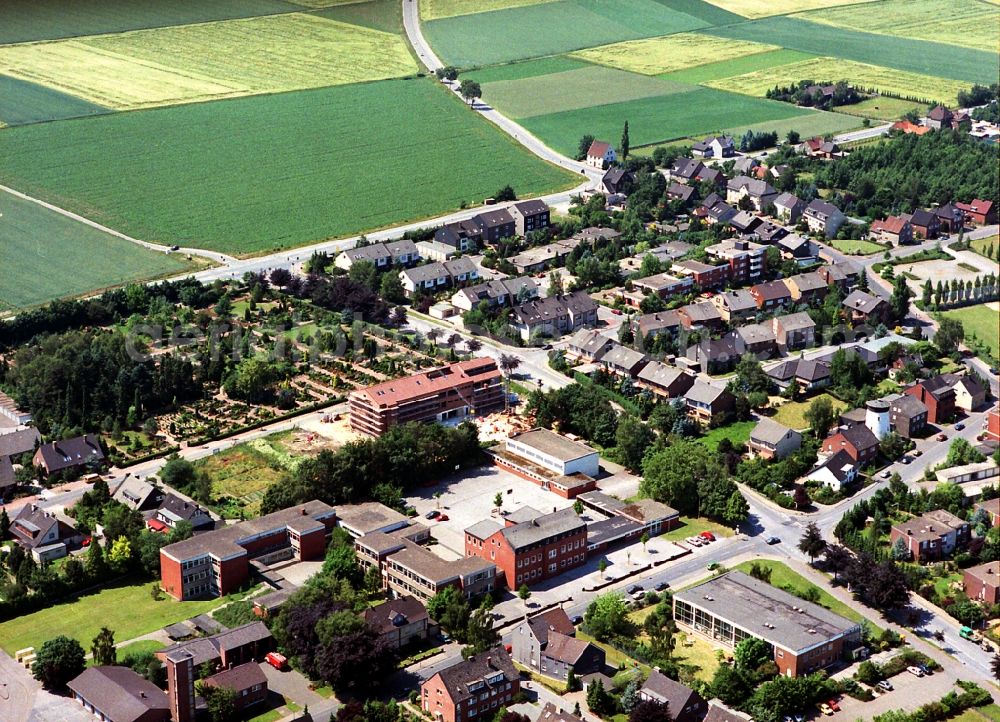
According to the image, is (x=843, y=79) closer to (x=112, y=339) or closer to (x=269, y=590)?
(x=112, y=339)

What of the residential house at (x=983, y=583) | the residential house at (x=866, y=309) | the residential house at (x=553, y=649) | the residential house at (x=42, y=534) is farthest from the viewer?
the residential house at (x=866, y=309)

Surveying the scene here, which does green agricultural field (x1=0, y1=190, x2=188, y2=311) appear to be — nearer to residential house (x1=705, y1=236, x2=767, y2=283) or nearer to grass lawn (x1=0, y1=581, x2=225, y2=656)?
grass lawn (x1=0, y1=581, x2=225, y2=656)

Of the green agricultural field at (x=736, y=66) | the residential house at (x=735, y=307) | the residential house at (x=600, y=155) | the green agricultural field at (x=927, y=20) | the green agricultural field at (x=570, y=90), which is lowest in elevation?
the residential house at (x=735, y=307)

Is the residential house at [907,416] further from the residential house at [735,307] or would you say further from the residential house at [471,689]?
the residential house at [471,689]

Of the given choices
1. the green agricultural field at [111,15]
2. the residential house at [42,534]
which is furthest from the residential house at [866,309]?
the green agricultural field at [111,15]

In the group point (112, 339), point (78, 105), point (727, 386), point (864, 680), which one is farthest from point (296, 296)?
point (864, 680)

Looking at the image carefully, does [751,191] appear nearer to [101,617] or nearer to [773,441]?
[773,441]
